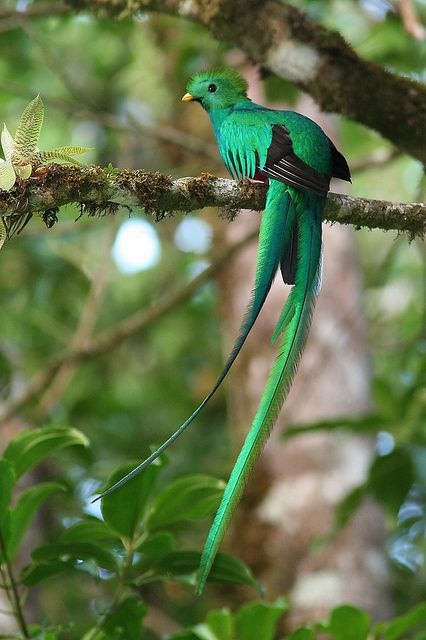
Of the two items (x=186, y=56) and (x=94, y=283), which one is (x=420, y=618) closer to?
(x=94, y=283)

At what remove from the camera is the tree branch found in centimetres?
236

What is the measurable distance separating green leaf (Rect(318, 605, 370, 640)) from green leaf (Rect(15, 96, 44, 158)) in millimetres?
1077

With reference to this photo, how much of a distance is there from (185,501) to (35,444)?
337 millimetres

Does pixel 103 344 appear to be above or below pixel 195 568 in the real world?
below

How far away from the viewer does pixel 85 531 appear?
6.09 feet

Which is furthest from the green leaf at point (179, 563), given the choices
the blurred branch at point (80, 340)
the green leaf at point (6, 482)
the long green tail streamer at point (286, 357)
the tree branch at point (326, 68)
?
the blurred branch at point (80, 340)

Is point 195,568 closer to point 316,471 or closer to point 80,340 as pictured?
point 316,471

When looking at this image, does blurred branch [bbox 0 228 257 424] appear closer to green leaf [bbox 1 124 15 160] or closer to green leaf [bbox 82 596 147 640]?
green leaf [bbox 82 596 147 640]

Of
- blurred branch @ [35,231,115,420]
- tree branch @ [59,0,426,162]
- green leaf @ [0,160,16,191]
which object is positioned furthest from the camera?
blurred branch @ [35,231,115,420]

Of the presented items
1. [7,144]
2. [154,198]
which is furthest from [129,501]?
[7,144]

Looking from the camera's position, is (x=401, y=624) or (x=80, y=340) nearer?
(x=401, y=624)

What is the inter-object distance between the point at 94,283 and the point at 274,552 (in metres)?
1.44

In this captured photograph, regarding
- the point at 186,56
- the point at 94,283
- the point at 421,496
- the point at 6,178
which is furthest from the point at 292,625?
the point at 186,56

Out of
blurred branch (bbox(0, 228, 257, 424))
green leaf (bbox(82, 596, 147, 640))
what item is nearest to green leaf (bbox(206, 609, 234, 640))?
green leaf (bbox(82, 596, 147, 640))
